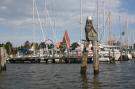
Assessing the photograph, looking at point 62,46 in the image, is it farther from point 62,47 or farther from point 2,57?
point 2,57

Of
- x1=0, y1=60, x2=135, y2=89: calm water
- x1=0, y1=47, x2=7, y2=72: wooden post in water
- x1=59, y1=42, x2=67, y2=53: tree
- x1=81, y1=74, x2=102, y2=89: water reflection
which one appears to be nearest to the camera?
x1=81, y1=74, x2=102, y2=89: water reflection

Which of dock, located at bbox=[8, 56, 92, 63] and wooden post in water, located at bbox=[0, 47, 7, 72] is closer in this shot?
wooden post in water, located at bbox=[0, 47, 7, 72]

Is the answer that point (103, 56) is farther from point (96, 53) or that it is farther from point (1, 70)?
point (96, 53)

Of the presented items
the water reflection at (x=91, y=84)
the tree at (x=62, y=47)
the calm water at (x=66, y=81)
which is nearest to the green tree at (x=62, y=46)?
the tree at (x=62, y=47)

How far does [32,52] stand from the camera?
127 meters

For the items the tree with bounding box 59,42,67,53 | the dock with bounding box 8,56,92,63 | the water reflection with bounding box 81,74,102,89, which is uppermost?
the tree with bounding box 59,42,67,53

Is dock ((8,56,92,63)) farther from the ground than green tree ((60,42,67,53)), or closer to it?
closer to it

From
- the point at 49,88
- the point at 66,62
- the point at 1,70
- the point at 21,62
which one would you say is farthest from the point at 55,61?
the point at 49,88

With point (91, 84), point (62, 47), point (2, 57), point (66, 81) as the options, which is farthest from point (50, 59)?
point (91, 84)

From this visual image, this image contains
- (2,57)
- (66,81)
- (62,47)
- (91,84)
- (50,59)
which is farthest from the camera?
(62,47)

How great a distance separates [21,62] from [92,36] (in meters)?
69.8

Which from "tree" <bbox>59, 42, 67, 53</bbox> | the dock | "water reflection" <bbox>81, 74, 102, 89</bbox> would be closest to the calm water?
"water reflection" <bbox>81, 74, 102, 89</bbox>

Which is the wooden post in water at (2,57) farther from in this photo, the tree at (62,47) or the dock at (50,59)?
the tree at (62,47)

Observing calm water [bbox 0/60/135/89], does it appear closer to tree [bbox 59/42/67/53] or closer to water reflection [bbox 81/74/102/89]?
Answer: water reflection [bbox 81/74/102/89]
